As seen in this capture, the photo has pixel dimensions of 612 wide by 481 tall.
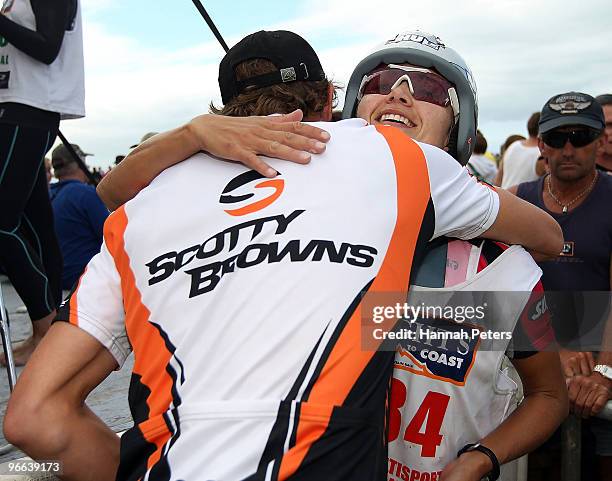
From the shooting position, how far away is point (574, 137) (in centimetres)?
416

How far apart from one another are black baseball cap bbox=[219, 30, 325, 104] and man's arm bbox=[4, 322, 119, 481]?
3.00 feet

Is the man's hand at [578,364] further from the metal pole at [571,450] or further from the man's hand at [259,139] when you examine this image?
the man's hand at [259,139]

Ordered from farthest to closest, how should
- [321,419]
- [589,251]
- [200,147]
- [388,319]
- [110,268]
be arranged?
[589,251] → [200,147] → [110,268] → [388,319] → [321,419]

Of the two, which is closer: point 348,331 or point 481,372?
point 348,331

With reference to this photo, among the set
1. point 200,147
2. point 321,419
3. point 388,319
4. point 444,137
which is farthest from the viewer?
point 444,137

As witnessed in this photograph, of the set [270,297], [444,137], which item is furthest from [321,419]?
[444,137]

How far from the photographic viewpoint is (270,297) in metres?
1.45

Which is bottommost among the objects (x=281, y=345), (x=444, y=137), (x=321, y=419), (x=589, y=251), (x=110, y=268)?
(x=321, y=419)

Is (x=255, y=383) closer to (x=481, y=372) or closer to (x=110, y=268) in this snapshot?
(x=110, y=268)

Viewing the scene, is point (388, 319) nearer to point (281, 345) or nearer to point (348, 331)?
point (348, 331)

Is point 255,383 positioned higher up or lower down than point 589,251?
lower down

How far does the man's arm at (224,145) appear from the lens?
5.53ft

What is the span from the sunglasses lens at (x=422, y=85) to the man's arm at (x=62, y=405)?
4.37 feet

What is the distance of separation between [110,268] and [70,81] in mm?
2558
